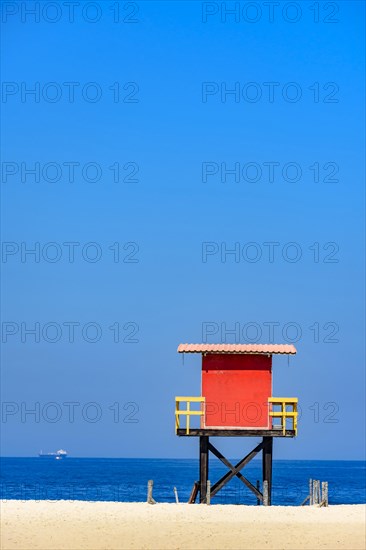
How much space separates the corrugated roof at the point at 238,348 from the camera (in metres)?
50.3

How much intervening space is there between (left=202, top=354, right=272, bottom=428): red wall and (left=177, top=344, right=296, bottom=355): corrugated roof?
446mm

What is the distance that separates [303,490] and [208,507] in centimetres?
7044

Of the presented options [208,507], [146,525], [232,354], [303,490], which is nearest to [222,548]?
[146,525]

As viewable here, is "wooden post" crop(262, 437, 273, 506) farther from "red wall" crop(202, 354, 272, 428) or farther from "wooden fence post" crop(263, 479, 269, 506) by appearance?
"red wall" crop(202, 354, 272, 428)

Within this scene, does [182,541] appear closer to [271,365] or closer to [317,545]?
[317,545]

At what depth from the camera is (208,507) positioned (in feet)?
161

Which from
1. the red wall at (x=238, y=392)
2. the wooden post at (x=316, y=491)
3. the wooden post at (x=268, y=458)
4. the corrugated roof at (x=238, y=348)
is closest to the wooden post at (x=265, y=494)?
the wooden post at (x=268, y=458)

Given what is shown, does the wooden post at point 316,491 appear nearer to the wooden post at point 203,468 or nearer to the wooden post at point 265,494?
the wooden post at point 265,494

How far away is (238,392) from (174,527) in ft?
30.5

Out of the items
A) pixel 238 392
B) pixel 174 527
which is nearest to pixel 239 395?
pixel 238 392

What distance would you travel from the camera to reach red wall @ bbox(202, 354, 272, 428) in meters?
50.4

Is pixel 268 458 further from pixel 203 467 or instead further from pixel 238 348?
pixel 238 348

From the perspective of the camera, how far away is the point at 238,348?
50.7m

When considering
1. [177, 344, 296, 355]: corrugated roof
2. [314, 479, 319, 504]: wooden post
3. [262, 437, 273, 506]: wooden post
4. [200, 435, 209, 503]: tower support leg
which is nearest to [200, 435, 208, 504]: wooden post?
[200, 435, 209, 503]: tower support leg
